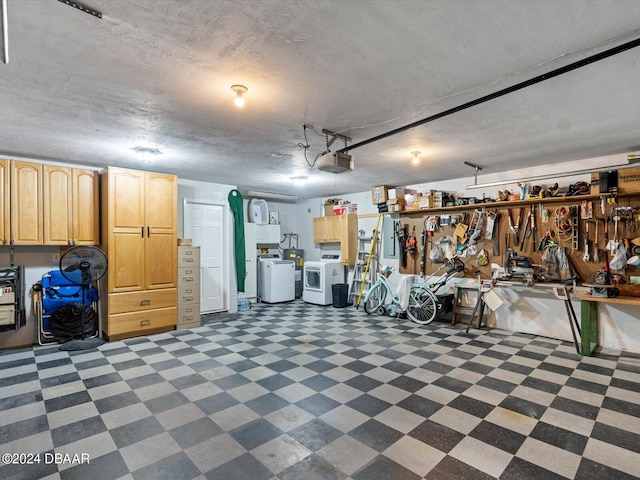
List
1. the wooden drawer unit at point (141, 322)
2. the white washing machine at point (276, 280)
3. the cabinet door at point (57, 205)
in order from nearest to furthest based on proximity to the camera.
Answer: the cabinet door at point (57, 205)
the wooden drawer unit at point (141, 322)
the white washing machine at point (276, 280)

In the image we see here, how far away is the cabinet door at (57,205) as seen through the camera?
14.0 feet

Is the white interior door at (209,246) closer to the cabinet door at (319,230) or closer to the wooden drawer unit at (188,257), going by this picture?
the wooden drawer unit at (188,257)

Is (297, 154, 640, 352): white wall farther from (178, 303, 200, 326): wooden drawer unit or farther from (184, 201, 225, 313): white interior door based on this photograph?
(178, 303, 200, 326): wooden drawer unit

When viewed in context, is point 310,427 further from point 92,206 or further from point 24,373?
Result: point 92,206

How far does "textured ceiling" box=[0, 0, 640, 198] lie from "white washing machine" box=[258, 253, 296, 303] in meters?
3.56

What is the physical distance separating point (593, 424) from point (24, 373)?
5147mm

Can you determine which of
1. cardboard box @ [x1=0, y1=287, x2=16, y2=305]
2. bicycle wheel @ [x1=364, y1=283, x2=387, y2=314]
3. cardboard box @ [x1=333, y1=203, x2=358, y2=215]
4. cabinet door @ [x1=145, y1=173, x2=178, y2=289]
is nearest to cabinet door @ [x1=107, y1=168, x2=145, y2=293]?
cabinet door @ [x1=145, y1=173, x2=178, y2=289]

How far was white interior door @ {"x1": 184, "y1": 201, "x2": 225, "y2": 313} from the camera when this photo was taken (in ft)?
20.0

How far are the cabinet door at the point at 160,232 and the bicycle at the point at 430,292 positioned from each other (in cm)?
397

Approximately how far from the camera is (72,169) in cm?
448

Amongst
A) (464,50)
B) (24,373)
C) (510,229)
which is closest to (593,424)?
(464,50)

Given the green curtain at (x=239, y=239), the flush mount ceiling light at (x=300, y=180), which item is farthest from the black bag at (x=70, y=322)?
the flush mount ceiling light at (x=300, y=180)

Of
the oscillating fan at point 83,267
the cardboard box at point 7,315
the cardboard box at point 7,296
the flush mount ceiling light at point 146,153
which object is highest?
the flush mount ceiling light at point 146,153

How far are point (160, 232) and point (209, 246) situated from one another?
144cm
